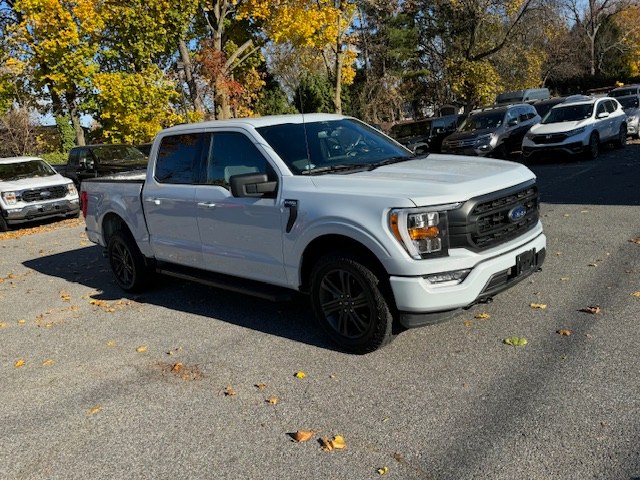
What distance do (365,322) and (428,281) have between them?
0.66m

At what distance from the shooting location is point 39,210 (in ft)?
45.7

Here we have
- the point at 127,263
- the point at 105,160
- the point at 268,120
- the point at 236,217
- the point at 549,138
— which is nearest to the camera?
the point at 236,217

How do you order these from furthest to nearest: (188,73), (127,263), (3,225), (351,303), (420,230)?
(188,73) < (3,225) < (127,263) < (351,303) < (420,230)

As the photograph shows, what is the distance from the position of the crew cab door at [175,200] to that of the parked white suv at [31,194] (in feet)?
30.0

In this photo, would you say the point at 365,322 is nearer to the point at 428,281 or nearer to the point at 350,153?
the point at 428,281

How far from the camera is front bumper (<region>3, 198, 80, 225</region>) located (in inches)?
537

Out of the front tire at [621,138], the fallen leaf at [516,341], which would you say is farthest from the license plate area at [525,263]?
the front tire at [621,138]

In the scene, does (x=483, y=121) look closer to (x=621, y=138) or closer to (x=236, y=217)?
(x=621, y=138)

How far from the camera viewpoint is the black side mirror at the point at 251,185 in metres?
4.50

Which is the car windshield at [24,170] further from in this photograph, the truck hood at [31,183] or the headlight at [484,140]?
the headlight at [484,140]

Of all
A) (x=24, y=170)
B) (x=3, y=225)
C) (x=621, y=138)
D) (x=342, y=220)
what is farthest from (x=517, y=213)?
(x=621, y=138)

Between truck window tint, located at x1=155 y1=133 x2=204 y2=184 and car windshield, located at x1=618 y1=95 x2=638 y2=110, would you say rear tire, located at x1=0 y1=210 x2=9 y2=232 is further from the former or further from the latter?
car windshield, located at x1=618 y1=95 x2=638 y2=110

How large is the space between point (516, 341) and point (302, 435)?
76.0 inches

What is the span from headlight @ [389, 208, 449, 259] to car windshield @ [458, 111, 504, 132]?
48.1ft
